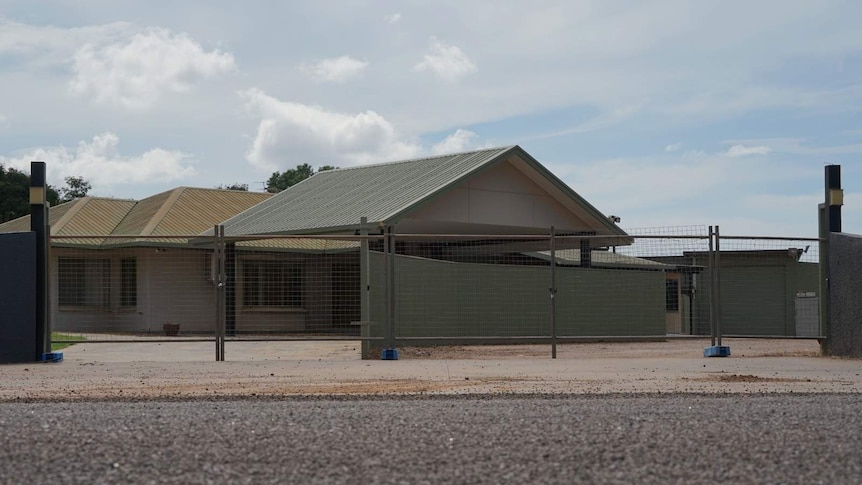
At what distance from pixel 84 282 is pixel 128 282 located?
1258mm

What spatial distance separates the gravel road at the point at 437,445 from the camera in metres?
6.07

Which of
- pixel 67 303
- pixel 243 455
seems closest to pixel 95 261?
pixel 67 303

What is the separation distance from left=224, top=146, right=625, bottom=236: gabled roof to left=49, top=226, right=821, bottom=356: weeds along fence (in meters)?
0.74

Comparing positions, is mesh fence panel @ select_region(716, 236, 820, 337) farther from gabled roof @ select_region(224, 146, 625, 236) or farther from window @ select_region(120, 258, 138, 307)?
window @ select_region(120, 258, 138, 307)

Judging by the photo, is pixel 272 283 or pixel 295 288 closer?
pixel 295 288

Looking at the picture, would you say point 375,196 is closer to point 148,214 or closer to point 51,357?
point 148,214

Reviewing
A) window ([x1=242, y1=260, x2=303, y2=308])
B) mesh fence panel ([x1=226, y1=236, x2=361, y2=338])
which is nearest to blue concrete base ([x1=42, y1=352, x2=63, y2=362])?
mesh fence panel ([x1=226, y1=236, x2=361, y2=338])

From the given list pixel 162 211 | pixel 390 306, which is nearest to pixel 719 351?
pixel 390 306

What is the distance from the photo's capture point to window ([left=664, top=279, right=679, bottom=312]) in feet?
84.8

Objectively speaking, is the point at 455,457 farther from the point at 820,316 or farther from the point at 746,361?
the point at 820,316

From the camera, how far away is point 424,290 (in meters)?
20.6

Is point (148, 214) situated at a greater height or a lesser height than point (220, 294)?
greater

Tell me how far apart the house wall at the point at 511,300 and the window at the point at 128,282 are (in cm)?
1104

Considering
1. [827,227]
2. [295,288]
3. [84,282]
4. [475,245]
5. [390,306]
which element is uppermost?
[475,245]
